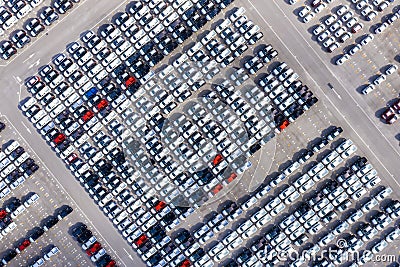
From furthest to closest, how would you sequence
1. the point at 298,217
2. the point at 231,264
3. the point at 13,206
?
the point at 13,206 < the point at 231,264 < the point at 298,217

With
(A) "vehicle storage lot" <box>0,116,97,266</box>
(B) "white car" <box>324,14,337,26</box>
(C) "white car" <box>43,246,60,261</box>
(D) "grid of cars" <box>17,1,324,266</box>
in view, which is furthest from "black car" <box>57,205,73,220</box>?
(B) "white car" <box>324,14,337,26</box>

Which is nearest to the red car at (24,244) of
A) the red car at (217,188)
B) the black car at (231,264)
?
the red car at (217,188)

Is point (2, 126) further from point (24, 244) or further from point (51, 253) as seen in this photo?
point (51, 253)

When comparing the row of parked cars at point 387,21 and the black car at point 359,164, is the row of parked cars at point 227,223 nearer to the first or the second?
the black car at point 359,164

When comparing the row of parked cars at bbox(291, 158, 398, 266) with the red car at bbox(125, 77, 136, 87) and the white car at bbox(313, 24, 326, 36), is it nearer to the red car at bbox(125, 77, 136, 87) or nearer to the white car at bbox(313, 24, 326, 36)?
the white car at bbox(313, 24, 326, 36)

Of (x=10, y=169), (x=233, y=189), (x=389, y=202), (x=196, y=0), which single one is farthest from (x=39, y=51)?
(x=389, y=202)

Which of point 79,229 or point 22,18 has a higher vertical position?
point 22,18

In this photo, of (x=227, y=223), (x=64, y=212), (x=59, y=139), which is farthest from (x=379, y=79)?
(x=64, y=212)

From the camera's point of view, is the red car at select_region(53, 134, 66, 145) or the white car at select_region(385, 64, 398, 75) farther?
the red car at select_region(53, 134, 66, 145)
